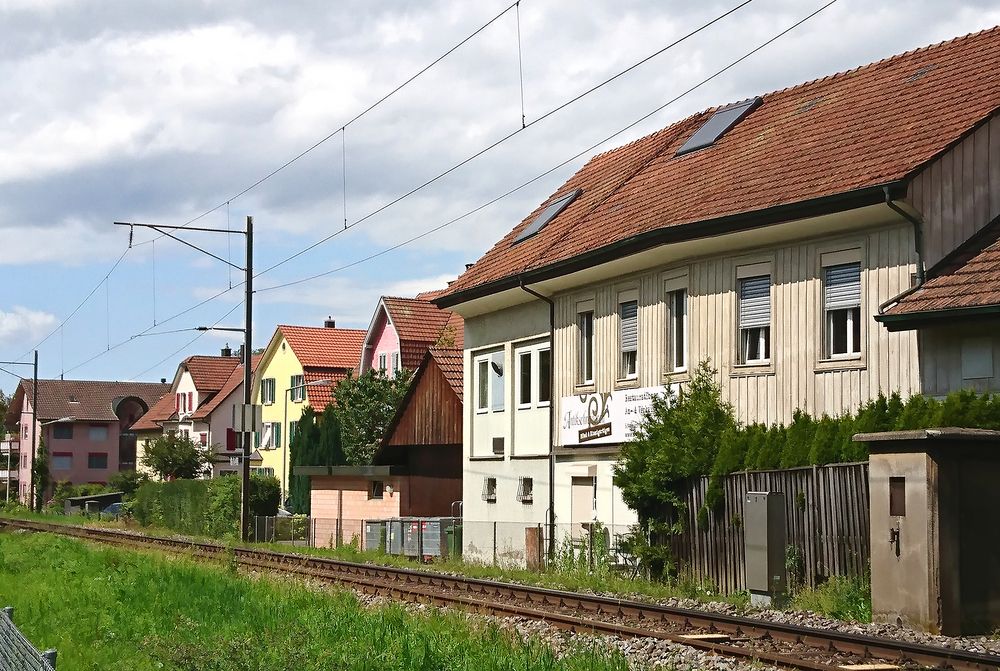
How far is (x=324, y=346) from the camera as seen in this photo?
7531cm

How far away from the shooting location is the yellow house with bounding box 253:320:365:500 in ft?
239

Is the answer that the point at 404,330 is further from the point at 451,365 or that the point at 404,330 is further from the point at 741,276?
the point at 741,276

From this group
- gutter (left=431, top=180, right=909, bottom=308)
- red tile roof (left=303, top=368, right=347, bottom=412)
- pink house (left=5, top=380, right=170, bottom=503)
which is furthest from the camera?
pink house (left=5, top=380, right=170, bottom=503)

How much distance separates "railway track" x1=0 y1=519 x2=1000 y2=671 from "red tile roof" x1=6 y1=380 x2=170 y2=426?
289ft

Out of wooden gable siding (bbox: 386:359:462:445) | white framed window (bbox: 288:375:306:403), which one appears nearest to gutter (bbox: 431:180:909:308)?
wooden gable siding (bbox: 386:359:462:445)

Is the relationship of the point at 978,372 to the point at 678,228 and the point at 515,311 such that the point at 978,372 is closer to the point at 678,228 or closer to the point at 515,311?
the point at 678,228

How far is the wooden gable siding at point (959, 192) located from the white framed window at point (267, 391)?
200 ft

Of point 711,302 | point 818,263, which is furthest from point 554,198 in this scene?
point 818,263

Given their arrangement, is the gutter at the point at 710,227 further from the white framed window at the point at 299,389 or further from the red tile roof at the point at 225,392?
the red tile roof at the point at 225,392

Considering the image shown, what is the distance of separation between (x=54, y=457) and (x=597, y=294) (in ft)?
290

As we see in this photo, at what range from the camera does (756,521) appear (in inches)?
741

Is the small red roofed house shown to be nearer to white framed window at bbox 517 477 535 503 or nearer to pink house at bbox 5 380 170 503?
white framed window at bbox 517 477 535 503

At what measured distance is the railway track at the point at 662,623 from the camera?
12125mm

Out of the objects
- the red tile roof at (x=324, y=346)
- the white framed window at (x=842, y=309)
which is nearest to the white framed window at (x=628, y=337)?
the white framed window at (x=842, y=309)
